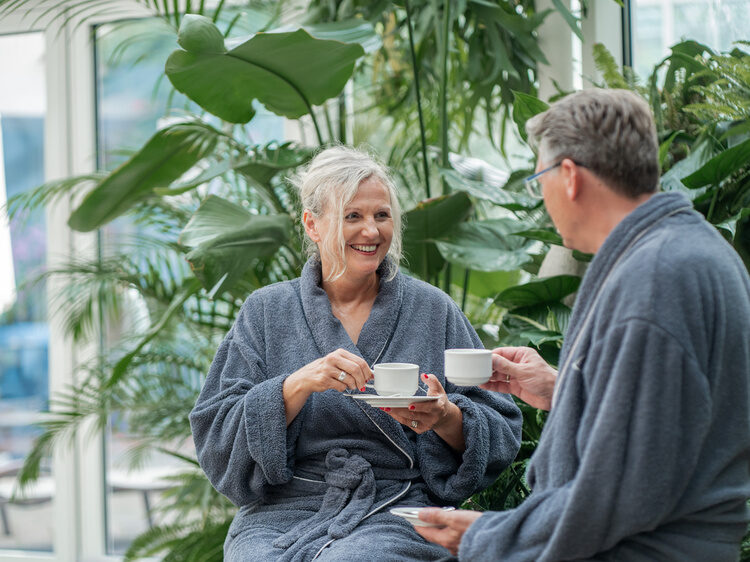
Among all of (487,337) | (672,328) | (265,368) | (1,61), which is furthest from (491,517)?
(1,61)

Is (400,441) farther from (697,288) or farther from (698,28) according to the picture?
(698,28)

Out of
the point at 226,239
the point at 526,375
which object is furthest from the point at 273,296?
the point at 526,375

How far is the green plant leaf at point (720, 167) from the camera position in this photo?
6.15 feet

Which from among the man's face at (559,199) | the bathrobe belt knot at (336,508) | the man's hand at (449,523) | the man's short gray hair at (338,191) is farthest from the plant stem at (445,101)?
the man's hand at (449,523)

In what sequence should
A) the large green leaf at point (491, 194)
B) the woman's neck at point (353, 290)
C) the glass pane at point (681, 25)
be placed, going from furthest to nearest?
the glass pane at point (681, 25), the large green leaf at point (491, 194), the woman's neck at point (353, 290)

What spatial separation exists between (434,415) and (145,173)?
1.47 m

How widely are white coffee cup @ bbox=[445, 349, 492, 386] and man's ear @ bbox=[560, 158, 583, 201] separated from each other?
1.34 feet

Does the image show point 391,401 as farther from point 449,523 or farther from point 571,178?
point 571,178

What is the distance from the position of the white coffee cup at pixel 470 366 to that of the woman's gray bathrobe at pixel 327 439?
253 mm

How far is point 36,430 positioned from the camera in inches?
143

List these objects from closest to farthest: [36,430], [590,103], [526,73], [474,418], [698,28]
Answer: [590,103] < [474,418] < [698,28] < [526,73] < [36,430]

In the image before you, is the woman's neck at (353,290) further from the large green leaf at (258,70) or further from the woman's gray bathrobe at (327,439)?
the large green leaf at (258,70)

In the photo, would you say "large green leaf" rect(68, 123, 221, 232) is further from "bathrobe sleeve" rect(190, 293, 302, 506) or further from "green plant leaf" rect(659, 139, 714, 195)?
"green plant leaf" rect(659, 139, 714, 195)

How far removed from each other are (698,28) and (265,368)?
202cm
